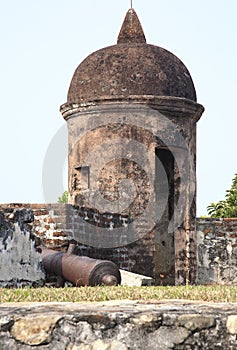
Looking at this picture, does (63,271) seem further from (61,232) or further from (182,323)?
(182,323)

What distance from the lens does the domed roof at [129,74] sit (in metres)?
12.5

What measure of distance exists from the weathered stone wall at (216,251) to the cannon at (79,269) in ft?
14.1

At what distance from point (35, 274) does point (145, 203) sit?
14.3 feet

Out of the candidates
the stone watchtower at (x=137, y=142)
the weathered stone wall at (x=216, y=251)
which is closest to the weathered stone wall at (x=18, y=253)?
the stone watchtower at (x=137, y=142)

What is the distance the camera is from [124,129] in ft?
41.0

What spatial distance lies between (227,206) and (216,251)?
634 centimetres

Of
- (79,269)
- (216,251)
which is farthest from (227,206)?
(79,269)

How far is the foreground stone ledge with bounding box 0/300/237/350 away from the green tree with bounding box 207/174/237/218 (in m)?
14.9

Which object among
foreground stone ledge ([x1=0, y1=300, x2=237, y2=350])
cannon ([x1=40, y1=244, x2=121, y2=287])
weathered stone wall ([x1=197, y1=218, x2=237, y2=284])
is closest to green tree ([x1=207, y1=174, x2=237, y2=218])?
weathered stone wall ([x1=197, y1=218, x2=237, y2=284])

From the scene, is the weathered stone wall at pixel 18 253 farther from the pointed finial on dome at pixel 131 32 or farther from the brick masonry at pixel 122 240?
the pointed finial on dome at pixel 131 32

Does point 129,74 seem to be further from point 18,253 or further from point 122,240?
point 18,253

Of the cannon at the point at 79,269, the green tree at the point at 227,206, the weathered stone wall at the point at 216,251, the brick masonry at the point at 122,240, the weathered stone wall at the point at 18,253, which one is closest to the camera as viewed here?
the cannon at the point at 79,269

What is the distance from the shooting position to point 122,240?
37.9ft

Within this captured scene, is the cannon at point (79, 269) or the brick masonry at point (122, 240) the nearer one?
the cannon at point (79, 269)
